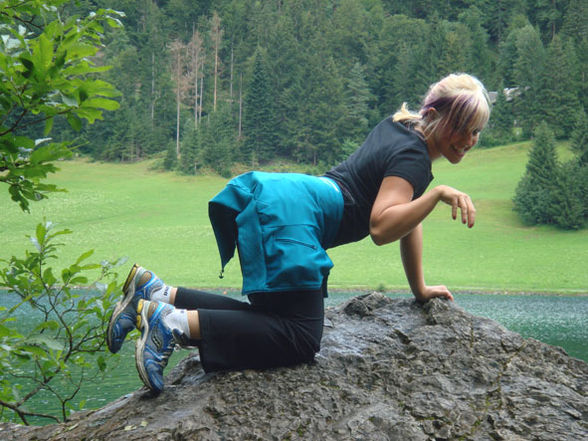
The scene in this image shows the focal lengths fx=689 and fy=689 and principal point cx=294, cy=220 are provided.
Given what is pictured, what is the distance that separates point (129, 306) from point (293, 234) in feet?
2.54

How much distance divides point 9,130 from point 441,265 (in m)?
30.1

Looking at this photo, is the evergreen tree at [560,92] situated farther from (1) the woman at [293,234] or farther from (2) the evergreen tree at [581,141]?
(1) the woman at [293,234]

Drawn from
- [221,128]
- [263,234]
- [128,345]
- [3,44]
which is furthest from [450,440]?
[221,128]

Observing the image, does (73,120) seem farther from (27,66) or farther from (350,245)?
(350,245)

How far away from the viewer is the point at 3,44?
245 centimetres

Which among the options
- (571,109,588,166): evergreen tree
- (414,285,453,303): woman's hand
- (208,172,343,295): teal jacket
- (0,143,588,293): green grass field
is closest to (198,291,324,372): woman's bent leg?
(208,172,343,295): teal jacket

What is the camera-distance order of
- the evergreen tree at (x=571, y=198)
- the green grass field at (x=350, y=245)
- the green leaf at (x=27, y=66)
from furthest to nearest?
the evergreen tree at (x=571, y=198)
the green grass field at (x=350, y=245)
the green leaf at (x=27, y=66)

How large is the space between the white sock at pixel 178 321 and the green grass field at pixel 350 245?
76.2 ft

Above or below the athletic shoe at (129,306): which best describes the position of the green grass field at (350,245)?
below

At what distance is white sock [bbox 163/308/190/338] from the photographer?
110 inches

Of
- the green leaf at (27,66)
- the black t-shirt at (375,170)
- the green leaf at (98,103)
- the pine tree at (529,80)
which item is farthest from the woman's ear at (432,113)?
the pine tree at (529,80)

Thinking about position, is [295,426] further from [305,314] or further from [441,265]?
[441,265]

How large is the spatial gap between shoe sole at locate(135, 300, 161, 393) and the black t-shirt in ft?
2.97

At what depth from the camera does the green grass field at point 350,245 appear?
95.1ft
